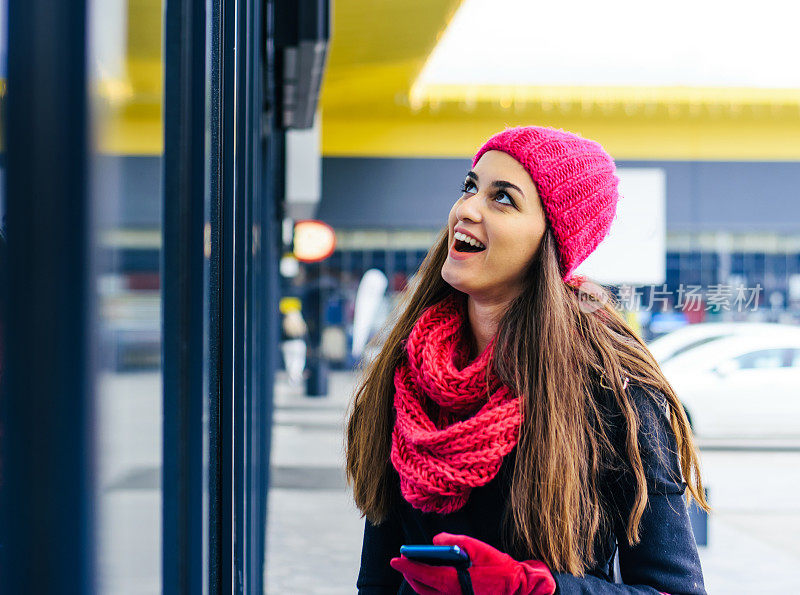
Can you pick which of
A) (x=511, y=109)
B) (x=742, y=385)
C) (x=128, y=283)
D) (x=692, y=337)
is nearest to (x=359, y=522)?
(x=692, y=337)

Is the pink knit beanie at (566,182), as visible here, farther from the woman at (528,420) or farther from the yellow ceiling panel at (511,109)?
the yellow ceiling panel at (511,109)

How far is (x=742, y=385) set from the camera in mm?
10422

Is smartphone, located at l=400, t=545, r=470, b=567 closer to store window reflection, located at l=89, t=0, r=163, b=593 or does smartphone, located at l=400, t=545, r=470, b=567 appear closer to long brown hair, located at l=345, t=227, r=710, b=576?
long brown hair, located at l=345, t=227, r=710, b=576

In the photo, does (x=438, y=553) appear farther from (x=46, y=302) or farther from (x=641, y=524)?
(x=46, y=302)

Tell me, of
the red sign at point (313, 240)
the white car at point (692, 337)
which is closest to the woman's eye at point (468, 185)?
the white car at point (692, 337)

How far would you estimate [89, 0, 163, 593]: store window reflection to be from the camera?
0.51 m

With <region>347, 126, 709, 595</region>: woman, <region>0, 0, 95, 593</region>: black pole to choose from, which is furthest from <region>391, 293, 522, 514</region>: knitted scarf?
<region>0, 0, 95, 593</region>: black pole

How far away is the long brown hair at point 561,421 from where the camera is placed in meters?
1.36

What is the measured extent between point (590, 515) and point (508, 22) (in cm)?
806

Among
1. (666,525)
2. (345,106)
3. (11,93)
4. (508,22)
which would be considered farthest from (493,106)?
(11,93)

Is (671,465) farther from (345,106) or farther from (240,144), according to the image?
(345,106)

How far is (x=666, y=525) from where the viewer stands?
134cm

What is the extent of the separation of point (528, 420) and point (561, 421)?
62 mm

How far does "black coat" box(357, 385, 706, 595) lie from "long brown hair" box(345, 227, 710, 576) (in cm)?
2
